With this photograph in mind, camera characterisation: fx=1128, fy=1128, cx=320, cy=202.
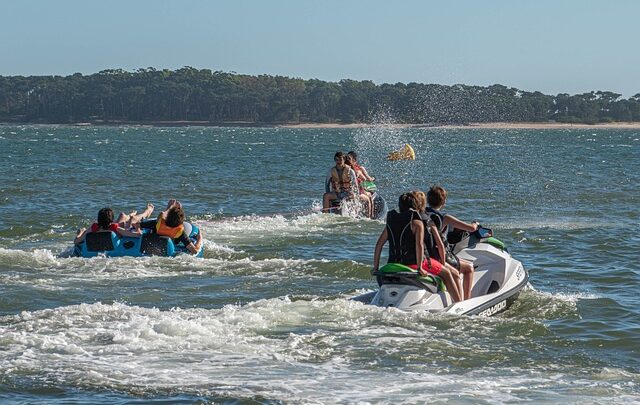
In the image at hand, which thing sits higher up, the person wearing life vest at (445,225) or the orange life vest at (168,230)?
the person wearing life vest at (445,225)

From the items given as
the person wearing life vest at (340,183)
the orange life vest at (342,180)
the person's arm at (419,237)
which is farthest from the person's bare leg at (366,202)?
the person's arm at (419,237)

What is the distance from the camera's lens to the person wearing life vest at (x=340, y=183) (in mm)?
22469

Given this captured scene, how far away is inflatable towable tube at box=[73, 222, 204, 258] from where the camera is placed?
16.1 meters

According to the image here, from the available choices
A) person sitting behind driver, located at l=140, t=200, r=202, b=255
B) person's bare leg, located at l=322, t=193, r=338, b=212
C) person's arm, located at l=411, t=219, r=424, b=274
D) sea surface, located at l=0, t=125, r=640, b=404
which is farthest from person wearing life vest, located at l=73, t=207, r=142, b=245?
person's bare leg, located at l=322, t=193, r=338, b=212

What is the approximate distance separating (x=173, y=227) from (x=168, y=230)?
4.8 inches

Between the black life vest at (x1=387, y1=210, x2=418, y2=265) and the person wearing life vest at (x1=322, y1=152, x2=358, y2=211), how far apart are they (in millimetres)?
10591

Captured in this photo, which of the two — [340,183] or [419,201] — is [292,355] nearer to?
[419,201]

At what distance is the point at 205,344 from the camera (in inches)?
412

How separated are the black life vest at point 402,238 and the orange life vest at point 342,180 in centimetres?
1088

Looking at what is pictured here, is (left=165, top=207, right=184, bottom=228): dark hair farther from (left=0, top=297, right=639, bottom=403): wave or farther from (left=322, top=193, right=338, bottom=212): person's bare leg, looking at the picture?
(left=322, top=193, right=338, bottom=212): person's bare leg

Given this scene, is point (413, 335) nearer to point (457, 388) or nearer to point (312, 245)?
point (457, 388)

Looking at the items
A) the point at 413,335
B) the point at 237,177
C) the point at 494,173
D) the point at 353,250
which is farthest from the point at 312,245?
the point at 494,173

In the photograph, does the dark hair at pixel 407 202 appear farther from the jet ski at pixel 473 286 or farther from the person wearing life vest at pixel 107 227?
the person wearing life vest at pixel 107 227

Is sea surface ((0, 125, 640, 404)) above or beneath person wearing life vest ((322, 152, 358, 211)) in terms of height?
beneath
